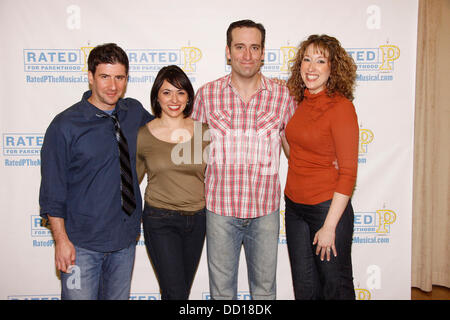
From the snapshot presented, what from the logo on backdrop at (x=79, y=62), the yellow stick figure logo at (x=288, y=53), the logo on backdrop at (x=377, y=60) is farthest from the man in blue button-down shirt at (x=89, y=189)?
the logo on backdrop at (x=377, y=60)

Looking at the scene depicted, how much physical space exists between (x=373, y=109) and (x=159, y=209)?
1865mm

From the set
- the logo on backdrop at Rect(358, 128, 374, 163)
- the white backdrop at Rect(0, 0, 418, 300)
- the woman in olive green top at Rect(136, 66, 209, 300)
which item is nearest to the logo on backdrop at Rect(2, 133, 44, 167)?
the white backdrop at Rect(0, 0, 418, 300)

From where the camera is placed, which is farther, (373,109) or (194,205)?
(373,109)

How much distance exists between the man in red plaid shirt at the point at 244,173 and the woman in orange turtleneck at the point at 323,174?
0.47ft

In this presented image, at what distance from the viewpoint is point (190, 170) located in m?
1.83

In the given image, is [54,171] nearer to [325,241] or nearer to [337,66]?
[325,241]

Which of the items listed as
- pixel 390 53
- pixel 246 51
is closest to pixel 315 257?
pixel 246 51

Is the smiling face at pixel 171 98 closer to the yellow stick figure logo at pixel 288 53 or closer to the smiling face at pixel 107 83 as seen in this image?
the smiling face at pixel 107 83

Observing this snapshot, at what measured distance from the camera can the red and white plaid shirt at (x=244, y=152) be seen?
1.89 metres

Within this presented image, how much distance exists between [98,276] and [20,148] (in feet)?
4.64

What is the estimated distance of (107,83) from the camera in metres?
1.69
